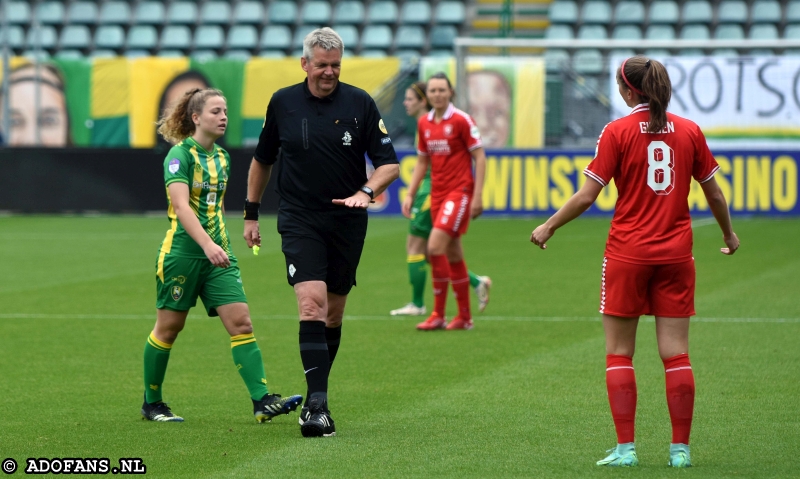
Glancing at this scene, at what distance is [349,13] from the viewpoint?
97.3 feet

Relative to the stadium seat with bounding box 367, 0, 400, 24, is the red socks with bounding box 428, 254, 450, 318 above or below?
below

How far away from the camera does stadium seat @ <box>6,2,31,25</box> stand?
31.0m

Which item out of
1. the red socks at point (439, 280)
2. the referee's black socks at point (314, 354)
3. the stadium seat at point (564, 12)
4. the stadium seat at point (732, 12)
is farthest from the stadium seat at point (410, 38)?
the referee's black socks at point (314, 354)

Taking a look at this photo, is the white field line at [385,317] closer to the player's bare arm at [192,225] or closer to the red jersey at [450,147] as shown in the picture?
the red jersey at [450,147]

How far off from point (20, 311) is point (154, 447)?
6105 millimetres

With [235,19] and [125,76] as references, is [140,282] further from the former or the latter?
[235,19]

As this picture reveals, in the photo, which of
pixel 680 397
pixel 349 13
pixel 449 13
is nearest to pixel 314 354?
pixel 680 397

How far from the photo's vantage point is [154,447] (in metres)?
5.84

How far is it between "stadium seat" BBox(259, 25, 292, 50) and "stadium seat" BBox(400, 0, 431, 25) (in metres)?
2.84

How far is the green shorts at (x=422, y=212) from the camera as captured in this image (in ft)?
35.6

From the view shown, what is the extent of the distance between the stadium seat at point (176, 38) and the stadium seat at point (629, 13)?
34.6 feet

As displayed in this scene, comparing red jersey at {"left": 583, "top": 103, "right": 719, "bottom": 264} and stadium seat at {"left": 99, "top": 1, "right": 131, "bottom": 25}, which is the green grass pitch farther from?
stadium seat at {"left": 99, "top": 1, "right": 131, "bottom": 25}

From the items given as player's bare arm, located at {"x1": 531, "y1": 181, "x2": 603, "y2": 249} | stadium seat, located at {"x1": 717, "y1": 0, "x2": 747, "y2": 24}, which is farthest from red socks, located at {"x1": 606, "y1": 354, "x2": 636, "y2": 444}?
stadium seat, located at {"x1": 717, "y1": 0, "x2": 747, "y2": 24}

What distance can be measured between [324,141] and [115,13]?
85.9 ft
